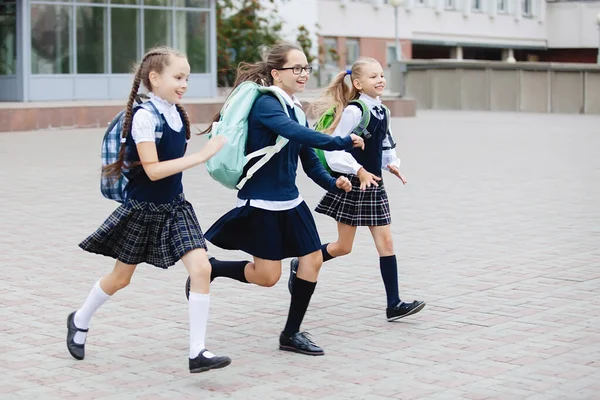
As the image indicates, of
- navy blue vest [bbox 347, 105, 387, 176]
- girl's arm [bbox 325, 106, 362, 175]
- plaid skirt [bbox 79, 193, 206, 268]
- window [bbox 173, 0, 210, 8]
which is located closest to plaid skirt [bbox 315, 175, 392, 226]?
navy blue vest [bbox 347, 105, 387, 176]

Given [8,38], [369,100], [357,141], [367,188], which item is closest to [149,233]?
[357,141]

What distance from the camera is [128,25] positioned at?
103 ft

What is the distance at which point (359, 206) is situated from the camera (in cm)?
695

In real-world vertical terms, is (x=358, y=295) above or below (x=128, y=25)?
below

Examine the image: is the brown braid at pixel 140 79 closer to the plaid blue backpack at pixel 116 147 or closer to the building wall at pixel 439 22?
the plaid blue backpack at pixel 116 147

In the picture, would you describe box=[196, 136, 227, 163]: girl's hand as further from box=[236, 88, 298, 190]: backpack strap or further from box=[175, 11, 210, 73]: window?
box=[175, 11, 210, 73]: window

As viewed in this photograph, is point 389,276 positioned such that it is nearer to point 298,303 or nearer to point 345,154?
point 345,154

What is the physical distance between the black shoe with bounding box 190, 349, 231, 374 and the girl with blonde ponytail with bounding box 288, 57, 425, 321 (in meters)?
1.59

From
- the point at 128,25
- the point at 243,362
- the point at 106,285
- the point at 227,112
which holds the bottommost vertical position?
the point at 243,362

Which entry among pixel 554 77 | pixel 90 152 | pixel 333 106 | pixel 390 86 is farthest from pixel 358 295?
pixel 390 86

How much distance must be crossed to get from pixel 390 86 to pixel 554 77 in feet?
22.9

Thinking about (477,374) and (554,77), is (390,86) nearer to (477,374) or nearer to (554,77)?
(554,77)

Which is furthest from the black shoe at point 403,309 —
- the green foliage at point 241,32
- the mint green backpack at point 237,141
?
the green foliage at point 241,32

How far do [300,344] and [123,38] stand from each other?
→ 26.2m
